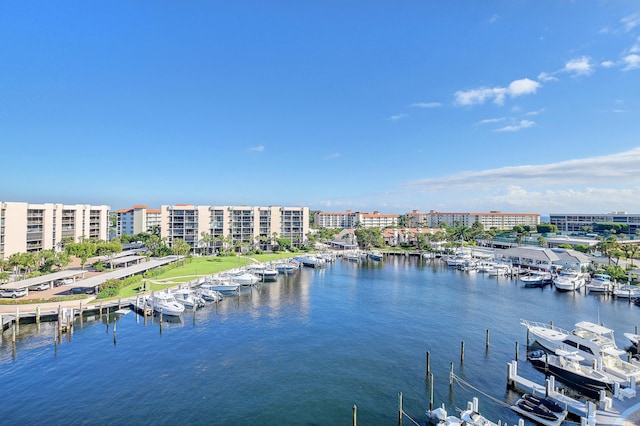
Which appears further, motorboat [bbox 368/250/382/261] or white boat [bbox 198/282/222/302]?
motorboat [bbox 368/250/382/261]

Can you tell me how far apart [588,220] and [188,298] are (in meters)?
170

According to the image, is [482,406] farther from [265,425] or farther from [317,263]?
[317,263]

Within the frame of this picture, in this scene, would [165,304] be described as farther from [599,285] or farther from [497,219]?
[497,219]

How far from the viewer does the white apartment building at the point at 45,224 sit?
2253 inches

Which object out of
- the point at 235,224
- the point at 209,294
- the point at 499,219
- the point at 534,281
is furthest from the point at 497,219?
the point at 209,294

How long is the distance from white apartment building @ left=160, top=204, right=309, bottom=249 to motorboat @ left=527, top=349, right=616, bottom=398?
72682mm

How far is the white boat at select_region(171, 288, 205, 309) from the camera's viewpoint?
42375mm

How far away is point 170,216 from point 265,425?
76.5 metres

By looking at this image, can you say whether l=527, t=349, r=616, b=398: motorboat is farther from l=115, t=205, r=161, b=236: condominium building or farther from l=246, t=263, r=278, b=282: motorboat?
l=115, t=205, r=161, b=236: condominium building

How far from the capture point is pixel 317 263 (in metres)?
78.9

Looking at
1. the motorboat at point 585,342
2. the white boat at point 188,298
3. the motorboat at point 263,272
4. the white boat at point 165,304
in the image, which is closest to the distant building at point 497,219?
the motorboat at point 263,272

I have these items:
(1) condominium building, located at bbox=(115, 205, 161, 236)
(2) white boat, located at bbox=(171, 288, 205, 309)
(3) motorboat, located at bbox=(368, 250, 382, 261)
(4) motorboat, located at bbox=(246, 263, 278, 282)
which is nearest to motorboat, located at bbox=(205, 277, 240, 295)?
(2) white boat, located at bbox=(171, 288, 205, 309)

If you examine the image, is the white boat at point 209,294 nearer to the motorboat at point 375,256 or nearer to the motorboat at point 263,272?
the motorboat at point 263,272

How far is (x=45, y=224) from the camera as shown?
65.1 meters
